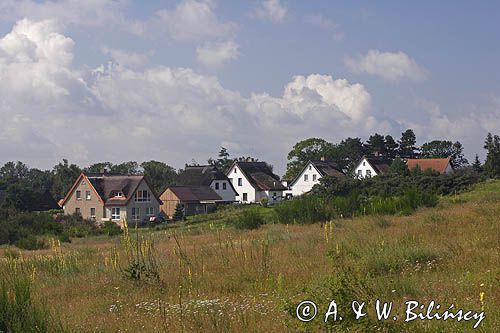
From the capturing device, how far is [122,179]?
68625 mm

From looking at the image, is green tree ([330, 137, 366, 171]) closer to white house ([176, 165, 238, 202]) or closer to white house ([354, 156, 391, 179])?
white house ([354, 156, 391, 179])

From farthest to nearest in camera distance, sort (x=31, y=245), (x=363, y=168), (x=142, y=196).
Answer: (x=363, y=168)
(x=142, y=196)
(x=31, y=245)

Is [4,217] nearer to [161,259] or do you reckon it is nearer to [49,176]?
[161,259]

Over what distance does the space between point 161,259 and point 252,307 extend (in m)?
6.64

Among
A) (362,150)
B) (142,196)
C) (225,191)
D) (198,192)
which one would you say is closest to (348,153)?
(362,150)

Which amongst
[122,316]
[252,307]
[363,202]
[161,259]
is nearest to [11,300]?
[122,316]

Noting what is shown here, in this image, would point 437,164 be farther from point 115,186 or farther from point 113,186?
point 113,186

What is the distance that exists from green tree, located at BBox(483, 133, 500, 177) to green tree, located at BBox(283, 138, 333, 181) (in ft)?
131

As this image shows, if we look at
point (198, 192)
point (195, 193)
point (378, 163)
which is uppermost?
point (378, 163)

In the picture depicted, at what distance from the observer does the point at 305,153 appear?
9944 cm

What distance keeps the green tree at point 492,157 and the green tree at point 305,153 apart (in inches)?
1571

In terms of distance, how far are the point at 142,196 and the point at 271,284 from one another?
58060 millimetres

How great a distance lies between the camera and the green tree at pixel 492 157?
56.3 metres

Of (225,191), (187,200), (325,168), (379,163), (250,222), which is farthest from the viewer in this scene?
(325,168)
